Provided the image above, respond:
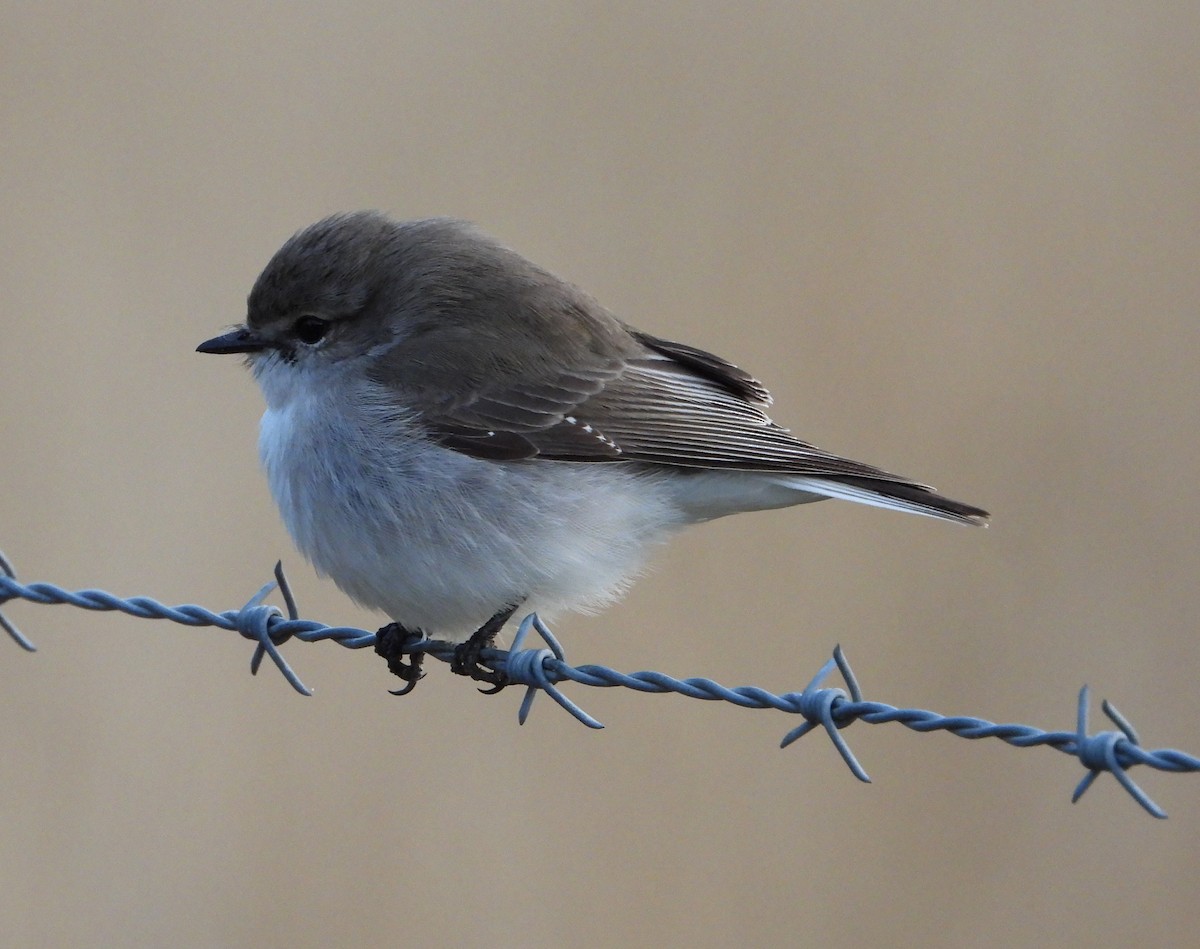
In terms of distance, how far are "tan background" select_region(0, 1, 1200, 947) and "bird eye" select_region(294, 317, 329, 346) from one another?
2.20m

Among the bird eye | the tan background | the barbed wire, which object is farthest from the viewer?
the tan background

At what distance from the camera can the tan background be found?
5.90 m

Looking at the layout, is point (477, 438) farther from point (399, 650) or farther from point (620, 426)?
point (399, 650)

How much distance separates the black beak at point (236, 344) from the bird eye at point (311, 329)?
13 centimetres

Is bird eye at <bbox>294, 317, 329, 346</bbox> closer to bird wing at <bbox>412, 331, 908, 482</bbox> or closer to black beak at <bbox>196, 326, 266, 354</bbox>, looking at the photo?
black beak at <bbox>196, 326, 266, 354</bbox>

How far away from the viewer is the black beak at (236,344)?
4.59 m

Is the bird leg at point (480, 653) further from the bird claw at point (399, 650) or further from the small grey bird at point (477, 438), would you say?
the bird claw at point (399, 650)

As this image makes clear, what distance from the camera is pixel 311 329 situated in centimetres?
459

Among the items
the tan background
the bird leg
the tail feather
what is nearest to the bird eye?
the bird leg

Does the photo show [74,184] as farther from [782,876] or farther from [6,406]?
[782,876]

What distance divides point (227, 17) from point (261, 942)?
492 centimetres

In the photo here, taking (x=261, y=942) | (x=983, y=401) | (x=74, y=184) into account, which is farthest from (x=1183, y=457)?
(x=74, y=184)

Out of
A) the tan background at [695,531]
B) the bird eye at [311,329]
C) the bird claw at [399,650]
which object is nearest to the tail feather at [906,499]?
the bird claw at [399,650]

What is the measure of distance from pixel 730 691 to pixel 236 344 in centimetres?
240
